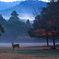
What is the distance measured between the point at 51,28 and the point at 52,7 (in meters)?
4.19

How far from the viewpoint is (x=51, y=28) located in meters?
35.1

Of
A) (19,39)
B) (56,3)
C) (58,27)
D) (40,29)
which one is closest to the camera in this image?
(58,27)

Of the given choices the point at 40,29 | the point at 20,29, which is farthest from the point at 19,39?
the point at 40,29

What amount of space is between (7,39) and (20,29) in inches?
395

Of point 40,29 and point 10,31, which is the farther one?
point 10,31

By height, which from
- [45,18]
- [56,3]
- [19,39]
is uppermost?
[56,3]

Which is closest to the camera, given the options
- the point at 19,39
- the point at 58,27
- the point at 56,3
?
the point at 58,27

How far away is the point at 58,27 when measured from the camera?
32625 mm

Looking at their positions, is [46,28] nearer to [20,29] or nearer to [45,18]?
[45,18]

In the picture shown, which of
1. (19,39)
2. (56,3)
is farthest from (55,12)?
(19,39)

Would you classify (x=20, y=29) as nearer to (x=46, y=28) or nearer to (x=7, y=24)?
(x=7, y=24)

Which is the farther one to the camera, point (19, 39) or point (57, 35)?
point (19, 39)

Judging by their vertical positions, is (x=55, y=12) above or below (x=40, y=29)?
above

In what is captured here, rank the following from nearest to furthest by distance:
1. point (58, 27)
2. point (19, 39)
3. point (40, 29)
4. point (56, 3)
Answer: point (58, 27), point (56, 3), point (40, 29), point (19, 39)
